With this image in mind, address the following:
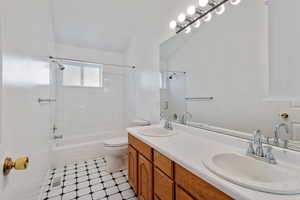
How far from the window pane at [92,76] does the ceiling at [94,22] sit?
0.53 meters

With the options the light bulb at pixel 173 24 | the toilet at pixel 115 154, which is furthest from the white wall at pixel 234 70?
the toilet at pixel 115 154

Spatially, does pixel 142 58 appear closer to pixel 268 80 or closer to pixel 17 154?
pixel 268 80

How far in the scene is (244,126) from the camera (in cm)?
101

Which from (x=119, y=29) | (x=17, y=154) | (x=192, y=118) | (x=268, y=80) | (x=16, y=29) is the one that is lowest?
(x=17, y=154)

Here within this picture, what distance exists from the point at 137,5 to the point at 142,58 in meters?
0.89

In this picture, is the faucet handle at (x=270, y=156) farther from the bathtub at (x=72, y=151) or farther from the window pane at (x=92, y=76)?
the window pane at (x=92, y=76)

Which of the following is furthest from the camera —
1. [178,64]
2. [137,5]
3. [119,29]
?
[119,29]

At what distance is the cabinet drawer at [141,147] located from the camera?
118cm

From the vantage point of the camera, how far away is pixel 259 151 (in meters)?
0.80

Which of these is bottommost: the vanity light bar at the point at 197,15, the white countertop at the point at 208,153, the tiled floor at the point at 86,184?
the tiled floor at the point at 86,184

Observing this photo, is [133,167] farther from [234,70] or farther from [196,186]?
[234,70]

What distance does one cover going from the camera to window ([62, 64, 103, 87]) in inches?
117

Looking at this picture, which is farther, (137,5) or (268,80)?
(137,5)

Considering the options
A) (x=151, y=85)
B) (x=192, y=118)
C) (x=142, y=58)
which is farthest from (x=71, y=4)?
(x=192, y=118)
